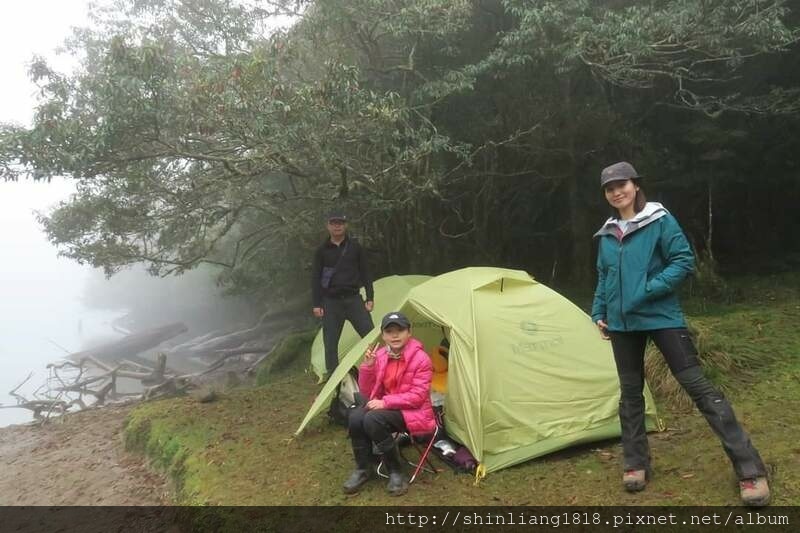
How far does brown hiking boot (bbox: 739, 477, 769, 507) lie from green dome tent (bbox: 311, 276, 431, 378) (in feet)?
14.7

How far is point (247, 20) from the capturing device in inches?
384

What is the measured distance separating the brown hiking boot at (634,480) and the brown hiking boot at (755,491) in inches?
21.5

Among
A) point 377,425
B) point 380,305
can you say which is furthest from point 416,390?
point 380,305

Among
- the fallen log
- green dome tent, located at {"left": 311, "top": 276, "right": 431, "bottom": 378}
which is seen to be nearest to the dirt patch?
green dome tent, located at {"left": 311, "top": 276, "right": 431, "bottom": 378}

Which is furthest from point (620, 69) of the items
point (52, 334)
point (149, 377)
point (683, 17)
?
point (52, 334)

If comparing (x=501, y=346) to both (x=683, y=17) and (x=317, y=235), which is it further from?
(x=317, y=235)

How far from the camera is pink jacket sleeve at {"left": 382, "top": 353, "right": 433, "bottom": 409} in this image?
146 inches

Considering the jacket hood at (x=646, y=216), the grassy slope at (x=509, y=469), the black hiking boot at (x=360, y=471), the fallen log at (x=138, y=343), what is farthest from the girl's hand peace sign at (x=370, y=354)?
the fallen log at (x=138, y=343)

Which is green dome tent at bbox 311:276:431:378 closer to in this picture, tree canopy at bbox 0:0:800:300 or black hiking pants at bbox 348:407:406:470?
tree canopy at bbox 0:0:800:300

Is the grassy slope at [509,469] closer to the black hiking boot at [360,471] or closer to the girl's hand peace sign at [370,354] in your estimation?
the black hiking boot at [360,471]

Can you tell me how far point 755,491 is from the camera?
2773 millimetres

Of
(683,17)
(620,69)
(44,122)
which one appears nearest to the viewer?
(44,122)

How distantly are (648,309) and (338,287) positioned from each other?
320cm

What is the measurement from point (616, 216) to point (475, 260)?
9.04 metres
